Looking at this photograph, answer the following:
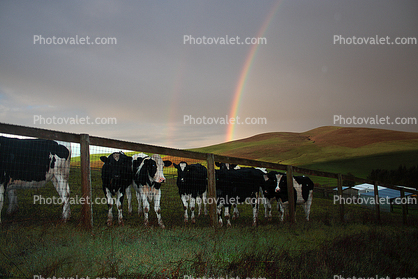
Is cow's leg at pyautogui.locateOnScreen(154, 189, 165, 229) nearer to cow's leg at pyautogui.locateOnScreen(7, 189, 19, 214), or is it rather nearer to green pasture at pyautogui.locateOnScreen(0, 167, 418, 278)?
green pasture at pyautogui.locateOnScreen(0, 167, 418, 278)

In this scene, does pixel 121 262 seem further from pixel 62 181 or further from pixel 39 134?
Answer: pixel 62 181

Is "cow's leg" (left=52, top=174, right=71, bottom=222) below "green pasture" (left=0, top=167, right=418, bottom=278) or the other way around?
the other way around

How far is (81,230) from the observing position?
5930mm

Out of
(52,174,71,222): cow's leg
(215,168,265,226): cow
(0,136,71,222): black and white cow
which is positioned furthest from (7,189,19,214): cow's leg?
(215,168,265,226): cow

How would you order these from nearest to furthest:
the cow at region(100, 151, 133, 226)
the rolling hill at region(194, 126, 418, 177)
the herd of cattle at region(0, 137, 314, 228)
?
the herd of cattle at region(0, 137, 314, 228) < the cow at region(100, 151, 133, 226) < the rolling hill at region(194, 126, 418, 177)

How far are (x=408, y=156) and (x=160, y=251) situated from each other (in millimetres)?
91725

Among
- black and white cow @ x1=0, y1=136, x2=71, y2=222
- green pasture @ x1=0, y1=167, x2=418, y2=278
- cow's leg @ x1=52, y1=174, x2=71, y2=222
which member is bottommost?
green pasture @ x1=0, y1=167, x2=418, y2=278

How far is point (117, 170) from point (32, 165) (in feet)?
7.90

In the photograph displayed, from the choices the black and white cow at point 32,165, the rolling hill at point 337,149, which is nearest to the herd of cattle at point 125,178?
the black and white cow at point 32,165

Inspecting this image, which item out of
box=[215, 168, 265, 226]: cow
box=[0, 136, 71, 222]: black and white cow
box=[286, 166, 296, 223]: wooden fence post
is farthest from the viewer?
box=[215, 168, 265, 226]: cow

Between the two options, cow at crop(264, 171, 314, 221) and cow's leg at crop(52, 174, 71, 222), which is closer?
cow's leg at crop(52, 174, 71, 222)

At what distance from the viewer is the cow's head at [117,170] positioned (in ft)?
32.8

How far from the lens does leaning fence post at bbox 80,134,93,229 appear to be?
19.9ft

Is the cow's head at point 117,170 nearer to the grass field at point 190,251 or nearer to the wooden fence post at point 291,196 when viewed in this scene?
the grass field at point 190,251
